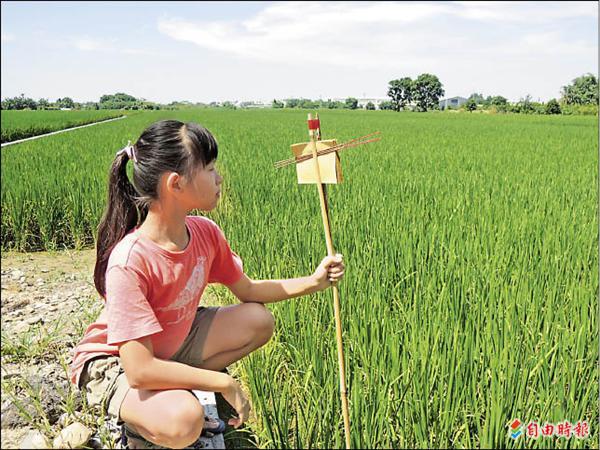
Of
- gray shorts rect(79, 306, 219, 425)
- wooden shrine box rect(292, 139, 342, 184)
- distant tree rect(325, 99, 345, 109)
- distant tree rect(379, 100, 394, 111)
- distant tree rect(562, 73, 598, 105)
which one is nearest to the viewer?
wooden shrine box rect(292, 139, 342, 184)

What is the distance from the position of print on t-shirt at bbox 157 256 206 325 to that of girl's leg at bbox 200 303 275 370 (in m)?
0.14

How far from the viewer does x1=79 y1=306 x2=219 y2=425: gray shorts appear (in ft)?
5.25

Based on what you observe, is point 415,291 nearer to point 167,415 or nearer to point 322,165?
point 322,165

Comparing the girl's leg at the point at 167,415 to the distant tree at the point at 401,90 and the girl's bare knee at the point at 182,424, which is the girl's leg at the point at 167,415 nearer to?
the girl's bare knee at the point at 182,424

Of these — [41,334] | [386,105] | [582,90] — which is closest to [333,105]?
[386,105]

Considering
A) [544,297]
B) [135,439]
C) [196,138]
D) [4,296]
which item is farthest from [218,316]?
[4,296]

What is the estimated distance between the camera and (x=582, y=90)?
2677 inches

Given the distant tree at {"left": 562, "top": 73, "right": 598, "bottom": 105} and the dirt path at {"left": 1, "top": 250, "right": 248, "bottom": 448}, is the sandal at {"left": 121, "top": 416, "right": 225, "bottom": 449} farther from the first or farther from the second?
the distant tree at {"left": 562, "top": 73, "right": 598, "bottom": 105}

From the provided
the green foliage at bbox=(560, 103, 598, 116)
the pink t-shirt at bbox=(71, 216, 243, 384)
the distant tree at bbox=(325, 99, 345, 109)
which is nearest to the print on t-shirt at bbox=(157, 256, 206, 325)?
the pink t-shirt at bbox=(71, 216, 243, 384)

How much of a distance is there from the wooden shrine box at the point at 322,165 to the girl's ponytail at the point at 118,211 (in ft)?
1.49

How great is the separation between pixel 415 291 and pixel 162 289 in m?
0.97

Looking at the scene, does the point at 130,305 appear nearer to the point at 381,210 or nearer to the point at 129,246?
the point at 129,246

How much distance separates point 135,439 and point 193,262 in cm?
50

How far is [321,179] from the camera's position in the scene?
54.2 inches
